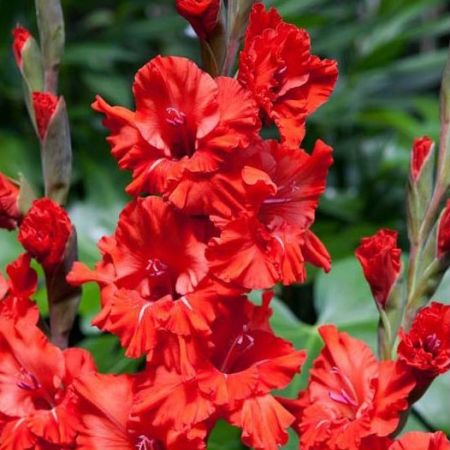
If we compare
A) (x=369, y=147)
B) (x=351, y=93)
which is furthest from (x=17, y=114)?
(x=369, y=147)

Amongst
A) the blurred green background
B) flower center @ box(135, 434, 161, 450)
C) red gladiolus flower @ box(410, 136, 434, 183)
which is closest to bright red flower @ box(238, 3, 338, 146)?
red gladiolus flower @ box(410, 136, 434, 183)

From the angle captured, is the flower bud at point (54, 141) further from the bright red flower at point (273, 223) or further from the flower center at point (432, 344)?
the flower center at point (432, 344)

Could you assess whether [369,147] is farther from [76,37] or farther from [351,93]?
[76,37]

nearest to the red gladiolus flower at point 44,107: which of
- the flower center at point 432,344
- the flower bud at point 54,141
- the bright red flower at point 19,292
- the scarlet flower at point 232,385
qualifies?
the flower bud at point 54,141

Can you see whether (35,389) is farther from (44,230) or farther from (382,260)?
(382,260)

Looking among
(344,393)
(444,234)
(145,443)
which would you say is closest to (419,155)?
(444,234)

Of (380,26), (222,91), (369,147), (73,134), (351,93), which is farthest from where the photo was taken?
(369,147)
